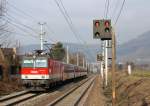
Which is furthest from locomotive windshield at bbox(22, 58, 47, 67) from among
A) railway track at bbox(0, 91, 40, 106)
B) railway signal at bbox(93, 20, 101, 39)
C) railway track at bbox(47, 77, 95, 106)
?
railway signal at bbox(93, 20, 101, 39)

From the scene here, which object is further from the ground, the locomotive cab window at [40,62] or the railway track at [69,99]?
the locomotive cab window at [40,62]

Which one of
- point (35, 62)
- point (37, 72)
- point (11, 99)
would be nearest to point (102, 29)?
point (11, 99)

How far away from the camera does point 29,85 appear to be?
3462cm

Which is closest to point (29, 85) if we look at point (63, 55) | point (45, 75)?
point (45, 75)

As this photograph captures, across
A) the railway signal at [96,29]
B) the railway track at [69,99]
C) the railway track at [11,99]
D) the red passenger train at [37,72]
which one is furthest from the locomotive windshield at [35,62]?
the railway signal at [96,29]

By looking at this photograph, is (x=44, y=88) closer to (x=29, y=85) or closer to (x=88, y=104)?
(x=29, y=85)

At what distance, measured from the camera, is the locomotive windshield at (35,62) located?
35125mm

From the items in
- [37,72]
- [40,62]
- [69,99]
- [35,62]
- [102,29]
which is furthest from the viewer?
[35,62]

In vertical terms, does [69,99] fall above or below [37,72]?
below

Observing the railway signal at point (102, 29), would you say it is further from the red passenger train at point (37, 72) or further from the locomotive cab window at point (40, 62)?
the locomotive cab window at point (40, 62)

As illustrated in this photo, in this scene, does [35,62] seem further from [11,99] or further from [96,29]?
[96,29]

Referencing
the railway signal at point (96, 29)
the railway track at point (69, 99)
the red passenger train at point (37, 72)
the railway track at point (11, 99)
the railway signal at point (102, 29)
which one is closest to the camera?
the railway signal at point (102, 29)

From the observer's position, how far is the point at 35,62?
35.5 metres

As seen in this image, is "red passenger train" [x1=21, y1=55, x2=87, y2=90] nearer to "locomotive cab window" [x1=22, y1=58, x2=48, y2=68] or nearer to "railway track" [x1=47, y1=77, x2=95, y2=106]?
"locomotive cab window" [x1=22, y1=58, x2=48, y2=68]
